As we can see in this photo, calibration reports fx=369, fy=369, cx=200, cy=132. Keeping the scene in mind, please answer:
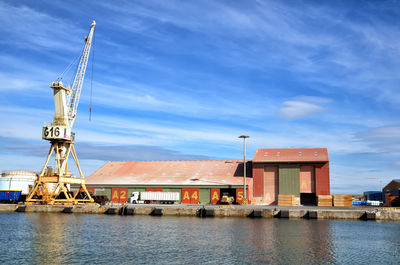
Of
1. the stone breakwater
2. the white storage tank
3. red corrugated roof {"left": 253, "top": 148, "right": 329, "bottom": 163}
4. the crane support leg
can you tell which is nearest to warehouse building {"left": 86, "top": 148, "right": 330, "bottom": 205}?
red corrugated roof {"left": 253, "top": 148, "right": 329, "bottom": 163}

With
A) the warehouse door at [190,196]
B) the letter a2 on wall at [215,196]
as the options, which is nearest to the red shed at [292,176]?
the letter a2 on wall at [215,196]

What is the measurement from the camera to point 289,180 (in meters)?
74.1

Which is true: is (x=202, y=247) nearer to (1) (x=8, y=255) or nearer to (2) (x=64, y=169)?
(1) (x=8, y=255)

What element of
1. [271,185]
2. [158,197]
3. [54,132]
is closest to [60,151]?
[54,132]

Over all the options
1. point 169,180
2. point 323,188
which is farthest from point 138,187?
point 323,188

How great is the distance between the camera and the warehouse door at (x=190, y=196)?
75.6 metres

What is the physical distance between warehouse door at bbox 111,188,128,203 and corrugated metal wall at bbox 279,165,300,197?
3283 cm

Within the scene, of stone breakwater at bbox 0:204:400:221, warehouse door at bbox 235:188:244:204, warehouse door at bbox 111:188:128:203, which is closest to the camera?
stone breakwater at bbox 0:204:400:221

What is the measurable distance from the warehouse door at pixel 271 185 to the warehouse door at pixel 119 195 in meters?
29.8

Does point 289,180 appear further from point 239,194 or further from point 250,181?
point 239,194

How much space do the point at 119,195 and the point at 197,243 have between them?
53.3 metres

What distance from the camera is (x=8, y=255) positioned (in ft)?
81.5

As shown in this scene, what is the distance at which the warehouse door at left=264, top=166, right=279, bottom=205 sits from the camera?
246 feet

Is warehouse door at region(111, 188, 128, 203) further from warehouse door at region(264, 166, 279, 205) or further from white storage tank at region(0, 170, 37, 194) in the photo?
warehouse door at region(264, 166, 279, 205)
